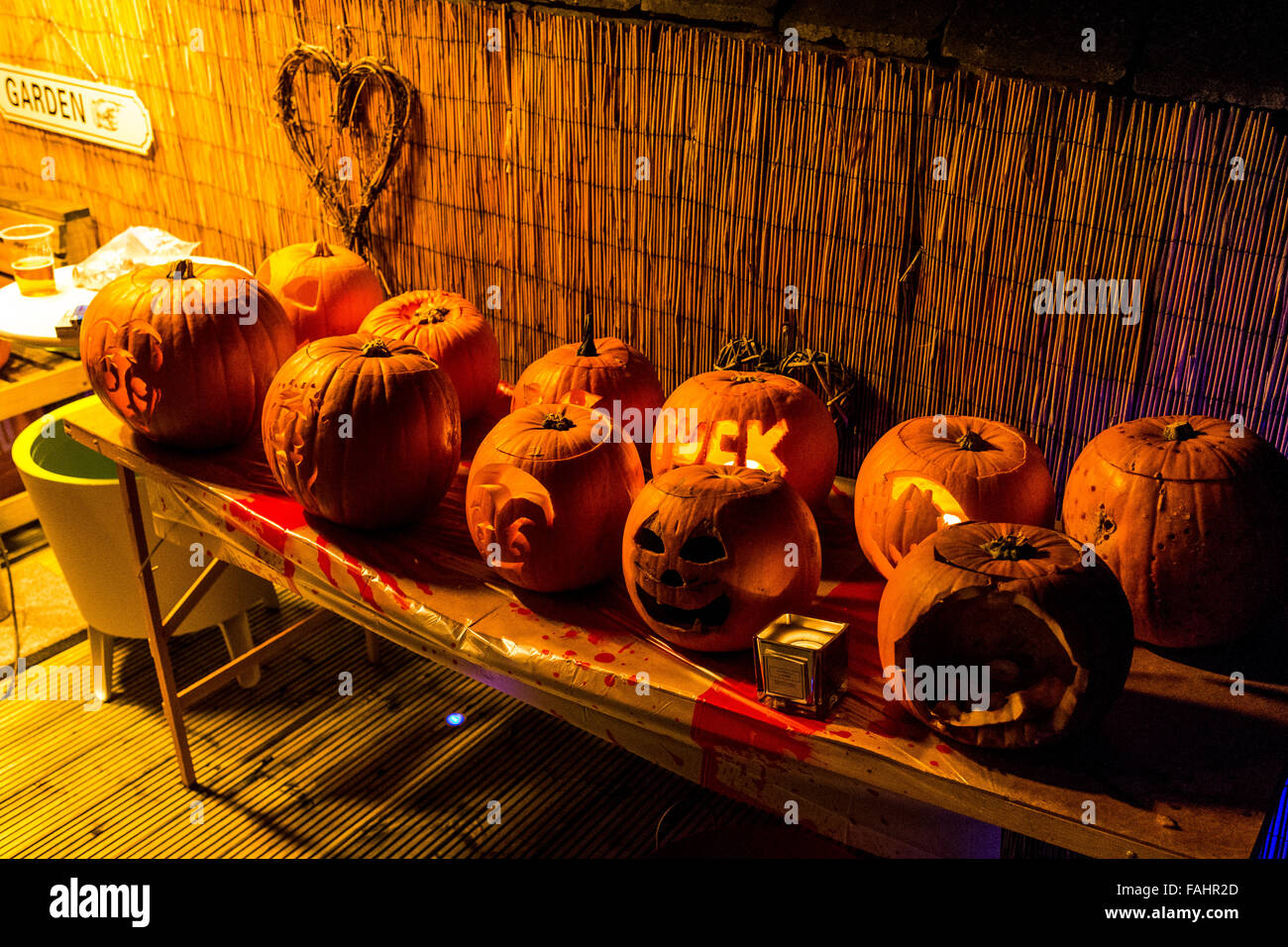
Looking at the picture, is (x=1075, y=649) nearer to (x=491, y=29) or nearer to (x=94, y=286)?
(x=491, y=29)

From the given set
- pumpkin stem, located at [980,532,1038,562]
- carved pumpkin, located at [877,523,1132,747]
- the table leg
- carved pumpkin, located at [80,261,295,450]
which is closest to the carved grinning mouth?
carved pumpkin, located at [877,523,1132,747]

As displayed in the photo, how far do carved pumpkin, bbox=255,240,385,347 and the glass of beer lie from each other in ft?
3.60

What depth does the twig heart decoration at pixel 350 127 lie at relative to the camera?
2.75m

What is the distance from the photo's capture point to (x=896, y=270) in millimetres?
2031

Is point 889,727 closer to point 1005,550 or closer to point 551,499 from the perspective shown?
point 1005,550

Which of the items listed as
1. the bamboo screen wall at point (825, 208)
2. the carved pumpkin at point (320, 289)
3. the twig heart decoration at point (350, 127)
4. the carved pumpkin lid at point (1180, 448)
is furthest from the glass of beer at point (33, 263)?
the carved pumpkin lid at point (1180, 448)

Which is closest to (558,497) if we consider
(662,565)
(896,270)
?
(662,565)

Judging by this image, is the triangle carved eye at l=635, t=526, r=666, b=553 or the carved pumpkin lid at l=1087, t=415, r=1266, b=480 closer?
the carved pumpkin lid at l=1087, t=415, r=1266, b=480

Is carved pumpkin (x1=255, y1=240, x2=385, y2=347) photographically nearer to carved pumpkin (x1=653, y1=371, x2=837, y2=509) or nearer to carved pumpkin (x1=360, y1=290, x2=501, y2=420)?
carved pumpkin (x1=360, y1=290, x2=501, y2=420)

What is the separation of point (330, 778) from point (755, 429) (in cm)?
171

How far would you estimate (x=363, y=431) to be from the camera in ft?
6.34

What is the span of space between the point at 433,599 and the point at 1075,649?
1105mm

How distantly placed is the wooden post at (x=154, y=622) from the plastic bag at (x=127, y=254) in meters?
0.98

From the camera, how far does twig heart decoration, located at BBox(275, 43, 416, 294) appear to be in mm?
2748
